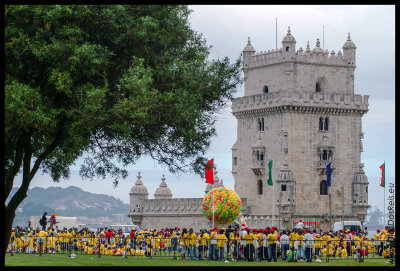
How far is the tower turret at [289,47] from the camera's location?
286 ft

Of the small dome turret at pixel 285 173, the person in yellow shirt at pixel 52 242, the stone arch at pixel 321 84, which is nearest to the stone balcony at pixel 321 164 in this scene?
the small dome turret at pixel 285 173

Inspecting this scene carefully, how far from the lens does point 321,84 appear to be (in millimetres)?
89438

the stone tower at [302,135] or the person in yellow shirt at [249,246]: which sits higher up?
the stone tower at [302,135]

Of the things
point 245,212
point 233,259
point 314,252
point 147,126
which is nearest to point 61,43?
point 147,126

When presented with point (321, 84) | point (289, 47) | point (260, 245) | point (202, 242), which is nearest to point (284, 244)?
point (260, 245)

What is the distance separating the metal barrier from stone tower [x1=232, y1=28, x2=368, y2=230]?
32706mm

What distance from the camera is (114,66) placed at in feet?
116

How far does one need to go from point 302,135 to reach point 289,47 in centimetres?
802

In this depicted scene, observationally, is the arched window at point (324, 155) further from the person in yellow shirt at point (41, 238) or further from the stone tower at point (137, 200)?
the person in yellow shirt at point (41, 238)

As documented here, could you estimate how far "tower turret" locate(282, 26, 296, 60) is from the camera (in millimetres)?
87312

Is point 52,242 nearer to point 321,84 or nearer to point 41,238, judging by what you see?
point 41,238

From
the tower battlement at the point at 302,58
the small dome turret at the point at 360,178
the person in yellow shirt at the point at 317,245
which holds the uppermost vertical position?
the tower battlement at the point at 302,58

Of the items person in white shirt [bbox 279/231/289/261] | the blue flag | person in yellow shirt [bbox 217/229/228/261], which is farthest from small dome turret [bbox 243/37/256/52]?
person in yellow shirt [bbox 217/229/228/261]

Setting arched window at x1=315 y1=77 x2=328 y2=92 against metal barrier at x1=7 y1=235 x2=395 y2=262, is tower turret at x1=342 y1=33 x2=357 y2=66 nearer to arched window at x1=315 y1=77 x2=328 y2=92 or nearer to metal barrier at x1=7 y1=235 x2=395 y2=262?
arched window at x1=315 y1=77 x2=328 y2=92
